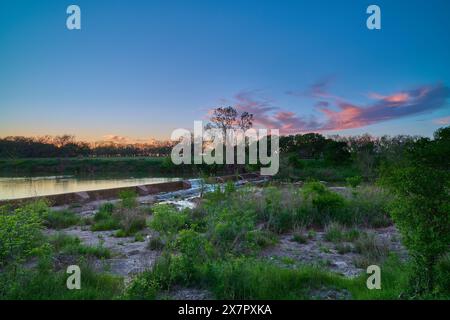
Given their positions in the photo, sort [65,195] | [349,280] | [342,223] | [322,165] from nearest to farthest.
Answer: [349,280], [342,223], [65,195], [322,165]

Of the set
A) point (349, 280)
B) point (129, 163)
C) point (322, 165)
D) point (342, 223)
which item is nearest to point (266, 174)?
point (322, 165)

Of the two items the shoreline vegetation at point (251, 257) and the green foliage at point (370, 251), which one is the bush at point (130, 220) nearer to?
the shoreline vegetation at point (251, 257)

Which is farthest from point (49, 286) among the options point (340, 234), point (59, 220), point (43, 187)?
point (43, 187)

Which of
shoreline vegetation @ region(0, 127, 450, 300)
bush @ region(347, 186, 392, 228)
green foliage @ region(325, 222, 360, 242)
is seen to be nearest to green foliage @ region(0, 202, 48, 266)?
shoreline vegetation @ region(0, 127, 450, 300)

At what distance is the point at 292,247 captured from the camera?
23.7 ft

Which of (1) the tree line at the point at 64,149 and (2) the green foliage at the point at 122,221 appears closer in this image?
(2) the green foliage at the point at 122,221

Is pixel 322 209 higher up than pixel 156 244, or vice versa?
pixel 322 209

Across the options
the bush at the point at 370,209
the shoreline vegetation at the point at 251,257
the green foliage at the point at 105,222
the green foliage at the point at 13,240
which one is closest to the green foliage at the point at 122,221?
the green foliage at the point at 105,222

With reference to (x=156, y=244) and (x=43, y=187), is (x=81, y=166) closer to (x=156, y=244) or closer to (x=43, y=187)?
(x=43, y=187)

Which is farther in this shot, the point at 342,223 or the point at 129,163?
the point at 129,163

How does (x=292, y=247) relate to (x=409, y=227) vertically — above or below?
below
